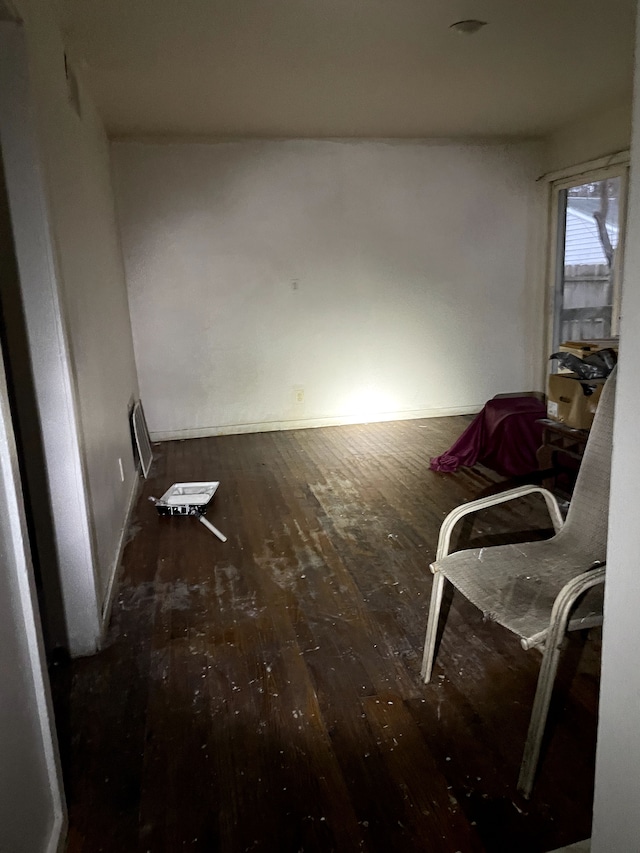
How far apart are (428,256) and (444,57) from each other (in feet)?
7.25

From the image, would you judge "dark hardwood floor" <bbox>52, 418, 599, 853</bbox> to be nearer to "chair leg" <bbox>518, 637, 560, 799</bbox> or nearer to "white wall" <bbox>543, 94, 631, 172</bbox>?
"chair leg" <bbox>518, 637, 560, 799</bbox>

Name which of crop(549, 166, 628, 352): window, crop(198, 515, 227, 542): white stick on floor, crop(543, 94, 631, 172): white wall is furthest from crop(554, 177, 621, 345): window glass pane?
crop(198, 515, 227, 542): white stick on floor

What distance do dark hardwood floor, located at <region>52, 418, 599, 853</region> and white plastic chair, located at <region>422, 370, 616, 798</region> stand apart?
156 mm

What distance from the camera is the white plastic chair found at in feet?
4.85

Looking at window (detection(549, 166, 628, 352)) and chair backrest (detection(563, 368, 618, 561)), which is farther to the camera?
window (detection(549, 166, 628, 352))

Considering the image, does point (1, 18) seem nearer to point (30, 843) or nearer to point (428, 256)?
point (30, 843)

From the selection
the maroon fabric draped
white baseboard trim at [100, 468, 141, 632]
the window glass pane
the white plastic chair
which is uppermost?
the window glass pane

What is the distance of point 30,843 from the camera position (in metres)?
1.24

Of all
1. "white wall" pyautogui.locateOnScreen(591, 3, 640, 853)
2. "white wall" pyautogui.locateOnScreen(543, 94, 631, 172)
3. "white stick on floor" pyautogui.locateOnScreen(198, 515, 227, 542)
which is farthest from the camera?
"white wall" pyautogui.locateOnScreen(543, 94, 631, 172)

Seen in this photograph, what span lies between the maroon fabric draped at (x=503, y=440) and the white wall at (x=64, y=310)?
237 centimetres

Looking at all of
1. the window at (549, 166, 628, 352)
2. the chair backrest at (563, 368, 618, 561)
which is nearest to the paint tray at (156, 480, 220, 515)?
the chair backrest at (563, 368, 618, 561)

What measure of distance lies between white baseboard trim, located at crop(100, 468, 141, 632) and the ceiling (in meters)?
2.40

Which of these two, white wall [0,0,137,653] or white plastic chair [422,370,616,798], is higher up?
white wall [0,0,137,653]

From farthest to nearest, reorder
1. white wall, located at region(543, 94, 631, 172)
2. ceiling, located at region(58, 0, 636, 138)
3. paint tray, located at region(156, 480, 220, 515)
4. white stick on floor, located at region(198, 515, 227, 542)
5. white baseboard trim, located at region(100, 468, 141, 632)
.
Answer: white wall, located at region(543, 94, 631, 172), paint tray, located at region(156, 480, 220, 515), white stick on floor, located at region(198, 515, 227, 542), ceiling, located at region(58, 0, 636, 138), white baseboard trim, located at region(100, 468, 141, 632)
